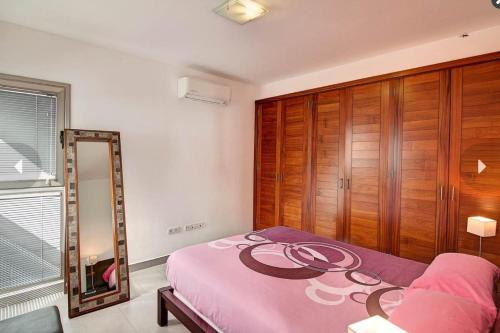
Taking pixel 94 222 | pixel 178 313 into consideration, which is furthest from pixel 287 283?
pixel 94 222

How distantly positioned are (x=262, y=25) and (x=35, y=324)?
2.68 meters

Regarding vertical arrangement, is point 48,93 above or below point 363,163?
above

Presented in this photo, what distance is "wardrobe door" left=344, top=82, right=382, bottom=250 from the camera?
127 inches

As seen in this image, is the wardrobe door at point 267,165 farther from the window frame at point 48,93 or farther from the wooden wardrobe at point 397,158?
the window frame at point 48,93

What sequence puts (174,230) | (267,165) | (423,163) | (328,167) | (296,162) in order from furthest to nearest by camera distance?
1. (267,165)
2. (296,162)
3. (328,167)
4. (174,230)
5. (423,163)

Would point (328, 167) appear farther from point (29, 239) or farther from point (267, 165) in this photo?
point (29, 239)

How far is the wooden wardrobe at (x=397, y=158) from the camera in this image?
2564mm

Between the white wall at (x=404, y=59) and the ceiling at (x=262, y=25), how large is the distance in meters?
0.10

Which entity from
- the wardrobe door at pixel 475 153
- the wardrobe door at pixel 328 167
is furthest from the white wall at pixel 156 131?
the wardrobe door at pixel 475 153

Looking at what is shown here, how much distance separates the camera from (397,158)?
3.07m

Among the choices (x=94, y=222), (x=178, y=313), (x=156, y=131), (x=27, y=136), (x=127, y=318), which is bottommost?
(x=127, y=318)

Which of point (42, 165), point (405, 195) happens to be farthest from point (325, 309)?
point (42, 165)

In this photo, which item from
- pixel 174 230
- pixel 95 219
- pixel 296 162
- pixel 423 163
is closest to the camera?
pixel 95 219

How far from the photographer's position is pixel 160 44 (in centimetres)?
290
